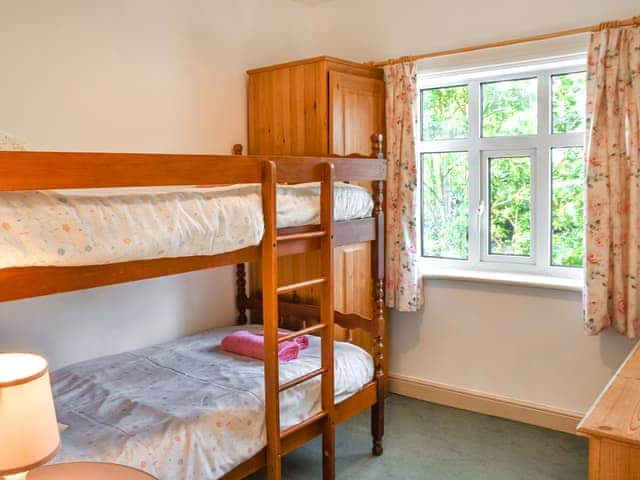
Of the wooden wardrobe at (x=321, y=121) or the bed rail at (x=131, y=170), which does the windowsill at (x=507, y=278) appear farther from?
the bed rail at (x=131, y=170)

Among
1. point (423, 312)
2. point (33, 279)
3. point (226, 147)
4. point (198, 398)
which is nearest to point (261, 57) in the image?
point (226, 147)

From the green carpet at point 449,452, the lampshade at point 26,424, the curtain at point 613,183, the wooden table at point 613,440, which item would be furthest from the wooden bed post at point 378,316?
the lampshade at point 26,424

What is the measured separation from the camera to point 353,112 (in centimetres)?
344

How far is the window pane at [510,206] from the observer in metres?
3.42

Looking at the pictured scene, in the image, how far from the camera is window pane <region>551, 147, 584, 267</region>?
10.6 ft

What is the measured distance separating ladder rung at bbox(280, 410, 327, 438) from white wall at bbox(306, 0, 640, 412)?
4.22ft

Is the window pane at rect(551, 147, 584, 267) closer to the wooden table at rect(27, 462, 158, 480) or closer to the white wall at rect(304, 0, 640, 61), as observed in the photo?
the white wall at rect(304, 0, 640, 61)

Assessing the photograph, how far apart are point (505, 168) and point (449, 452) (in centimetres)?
166

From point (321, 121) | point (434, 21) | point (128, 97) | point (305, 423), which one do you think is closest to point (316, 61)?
point (321, 121)

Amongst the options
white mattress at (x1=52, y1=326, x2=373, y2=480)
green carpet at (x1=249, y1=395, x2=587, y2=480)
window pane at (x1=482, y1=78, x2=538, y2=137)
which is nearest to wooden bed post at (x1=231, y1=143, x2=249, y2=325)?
white mattress at (x1=52, y1=326, x2=373, y2=480)

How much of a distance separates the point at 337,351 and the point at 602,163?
1622 mm

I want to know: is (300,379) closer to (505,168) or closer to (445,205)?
(445,205)

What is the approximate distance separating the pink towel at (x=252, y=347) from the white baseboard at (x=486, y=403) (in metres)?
1.21

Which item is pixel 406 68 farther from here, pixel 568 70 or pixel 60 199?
pixel 60 199
